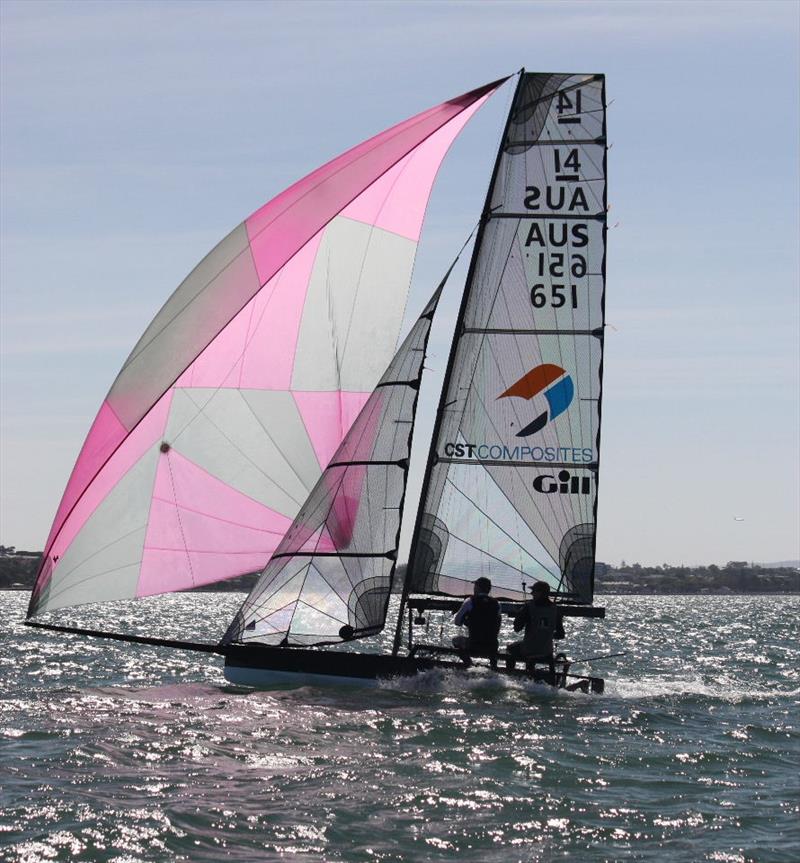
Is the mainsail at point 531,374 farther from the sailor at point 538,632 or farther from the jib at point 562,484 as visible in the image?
the sailor at point 538,632

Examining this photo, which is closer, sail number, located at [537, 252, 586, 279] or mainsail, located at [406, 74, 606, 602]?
mainsail, located at [406, 74, 606, 602]

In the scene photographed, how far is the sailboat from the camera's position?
590 inches

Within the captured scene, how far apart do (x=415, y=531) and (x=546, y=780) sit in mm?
5641

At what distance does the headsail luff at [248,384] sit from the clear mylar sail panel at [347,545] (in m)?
0.28

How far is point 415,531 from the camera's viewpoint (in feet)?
53.6

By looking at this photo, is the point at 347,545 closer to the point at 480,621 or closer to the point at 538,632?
the point at 480,621

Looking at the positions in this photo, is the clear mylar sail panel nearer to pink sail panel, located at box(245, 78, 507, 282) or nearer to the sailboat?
the sailboat

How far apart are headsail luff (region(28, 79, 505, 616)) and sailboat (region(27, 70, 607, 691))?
23 mm

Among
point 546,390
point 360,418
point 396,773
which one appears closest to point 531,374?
point 546,390

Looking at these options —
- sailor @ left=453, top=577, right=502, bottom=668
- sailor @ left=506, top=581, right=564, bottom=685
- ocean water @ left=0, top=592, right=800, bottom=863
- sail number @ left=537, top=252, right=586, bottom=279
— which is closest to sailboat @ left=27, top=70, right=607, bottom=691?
sail number @ left=537, top=252, right=586, bottom=279

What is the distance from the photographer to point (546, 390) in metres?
16.4

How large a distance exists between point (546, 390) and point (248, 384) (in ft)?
11.4

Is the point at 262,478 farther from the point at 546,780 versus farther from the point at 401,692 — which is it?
the point at 546,780

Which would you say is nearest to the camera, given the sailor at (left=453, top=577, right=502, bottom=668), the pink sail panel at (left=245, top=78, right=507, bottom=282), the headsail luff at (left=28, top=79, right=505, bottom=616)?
the headsail luff at (left=28, top=79, right=505, bottom=616)
